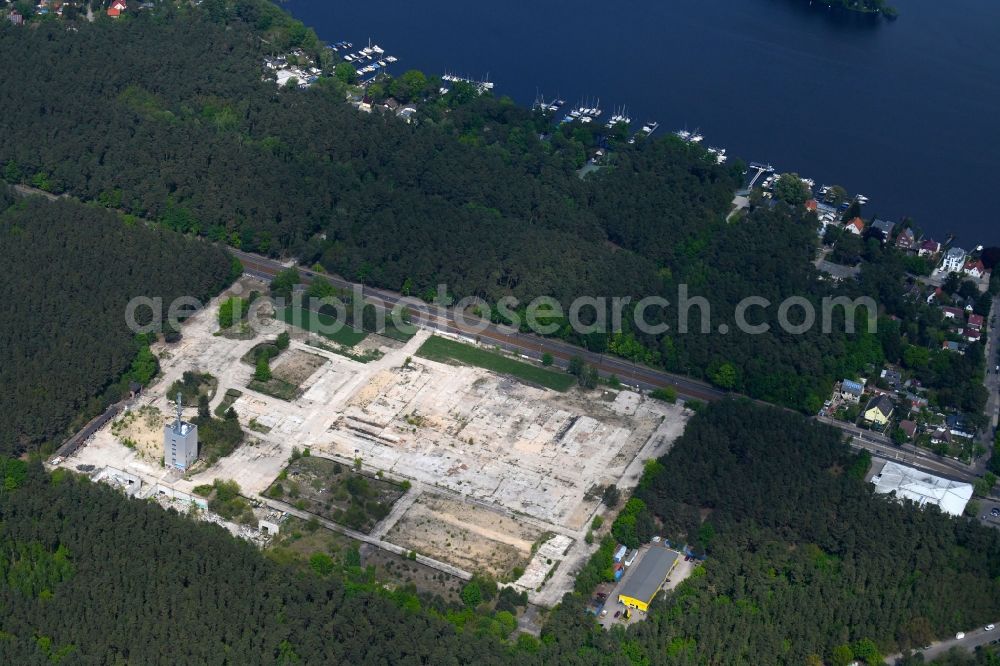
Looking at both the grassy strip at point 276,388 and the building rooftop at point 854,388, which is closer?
the grassy strip at point 276,388

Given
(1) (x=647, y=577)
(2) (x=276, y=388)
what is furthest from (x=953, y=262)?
(2) (x=276, y=388)

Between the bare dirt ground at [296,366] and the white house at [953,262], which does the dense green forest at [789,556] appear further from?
the white house at [953,262]

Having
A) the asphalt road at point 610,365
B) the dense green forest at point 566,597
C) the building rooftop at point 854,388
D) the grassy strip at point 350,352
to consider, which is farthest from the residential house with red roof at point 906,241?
the grassy strip at point 350,352

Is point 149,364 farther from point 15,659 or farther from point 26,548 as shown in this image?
point 15,659

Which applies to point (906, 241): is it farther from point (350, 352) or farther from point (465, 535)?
point (465, 535)

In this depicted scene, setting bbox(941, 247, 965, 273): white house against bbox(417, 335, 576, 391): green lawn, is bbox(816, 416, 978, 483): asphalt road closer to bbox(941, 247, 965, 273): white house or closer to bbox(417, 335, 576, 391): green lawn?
bbox(417, 335, 576, 391): green lawn

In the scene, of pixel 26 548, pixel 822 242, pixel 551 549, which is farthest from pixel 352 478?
pixel 822 242
